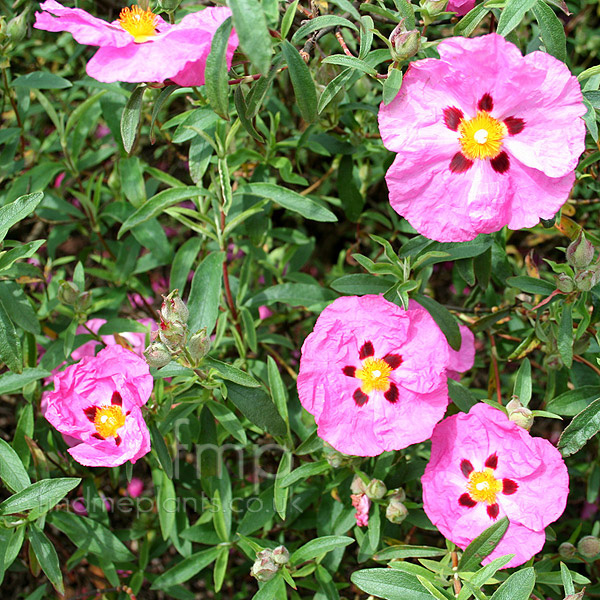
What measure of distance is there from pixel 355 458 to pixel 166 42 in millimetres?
1349

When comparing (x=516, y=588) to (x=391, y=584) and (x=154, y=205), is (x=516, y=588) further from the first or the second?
(x=154, y=205)

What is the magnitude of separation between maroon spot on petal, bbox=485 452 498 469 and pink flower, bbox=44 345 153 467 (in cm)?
98

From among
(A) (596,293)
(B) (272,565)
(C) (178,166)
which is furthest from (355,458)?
(C) (178,166)

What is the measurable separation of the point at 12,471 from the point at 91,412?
11.8 inches

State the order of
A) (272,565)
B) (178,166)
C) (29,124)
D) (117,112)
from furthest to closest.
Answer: (178,166) → (29,124) → (117,112) → (272,565)

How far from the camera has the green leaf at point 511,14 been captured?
1.73 meters

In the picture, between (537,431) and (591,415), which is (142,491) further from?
(591,415)

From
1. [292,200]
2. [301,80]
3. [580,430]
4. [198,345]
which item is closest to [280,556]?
[198,345]

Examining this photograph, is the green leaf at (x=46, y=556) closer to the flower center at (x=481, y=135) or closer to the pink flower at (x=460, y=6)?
the flower center at (x=481, y=135)

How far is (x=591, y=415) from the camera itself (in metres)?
2.06

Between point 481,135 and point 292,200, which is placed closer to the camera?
point 481,135

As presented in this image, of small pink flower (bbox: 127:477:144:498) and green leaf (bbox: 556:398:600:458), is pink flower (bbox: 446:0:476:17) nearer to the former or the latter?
green leaf (bbox: 556:398:600:458)

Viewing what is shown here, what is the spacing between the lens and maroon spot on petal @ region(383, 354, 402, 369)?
6.88ft

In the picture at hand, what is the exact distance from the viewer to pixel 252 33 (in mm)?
1362
